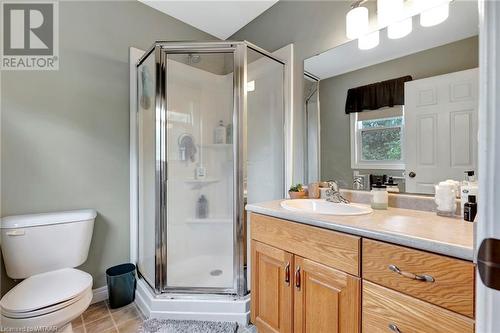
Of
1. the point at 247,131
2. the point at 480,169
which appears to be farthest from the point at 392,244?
the point at 247,131

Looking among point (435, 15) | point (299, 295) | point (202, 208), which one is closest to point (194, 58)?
point (202, 208)

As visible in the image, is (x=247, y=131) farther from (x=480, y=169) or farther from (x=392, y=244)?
(x=480, y=169)

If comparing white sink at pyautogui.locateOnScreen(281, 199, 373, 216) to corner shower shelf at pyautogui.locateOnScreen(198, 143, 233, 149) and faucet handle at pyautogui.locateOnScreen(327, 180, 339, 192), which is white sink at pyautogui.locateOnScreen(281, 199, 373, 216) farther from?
corner shower shelf at pyautogui.locateOnScreen(198, 143, 233, 149)

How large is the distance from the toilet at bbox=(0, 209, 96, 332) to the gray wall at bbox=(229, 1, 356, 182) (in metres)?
1.61

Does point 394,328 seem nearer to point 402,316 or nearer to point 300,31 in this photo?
point 402,316

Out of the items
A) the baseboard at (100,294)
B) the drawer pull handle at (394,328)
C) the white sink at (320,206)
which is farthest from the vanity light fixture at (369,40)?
the baseboard at (100,294)

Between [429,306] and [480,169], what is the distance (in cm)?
63

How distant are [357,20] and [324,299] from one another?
160cm

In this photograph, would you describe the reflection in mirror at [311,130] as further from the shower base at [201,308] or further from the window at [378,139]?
the shower base at [201,308]

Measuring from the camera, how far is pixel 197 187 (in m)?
2.34

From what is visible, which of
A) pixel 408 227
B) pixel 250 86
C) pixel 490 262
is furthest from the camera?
pixel 250 86

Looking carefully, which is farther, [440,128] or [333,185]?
[333,185]

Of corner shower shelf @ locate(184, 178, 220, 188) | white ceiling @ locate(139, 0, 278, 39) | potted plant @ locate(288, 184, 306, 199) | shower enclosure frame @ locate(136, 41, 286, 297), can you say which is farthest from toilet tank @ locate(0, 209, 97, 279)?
white ceiling @ locate(139, 0, 278, 39)

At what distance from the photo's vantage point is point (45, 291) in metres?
1.27
